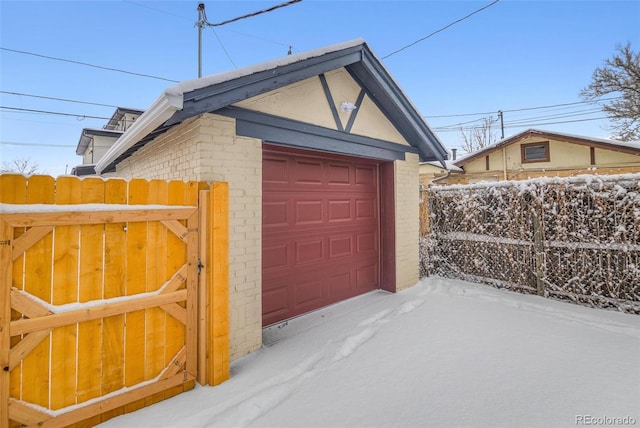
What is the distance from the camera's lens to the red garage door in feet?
13.6

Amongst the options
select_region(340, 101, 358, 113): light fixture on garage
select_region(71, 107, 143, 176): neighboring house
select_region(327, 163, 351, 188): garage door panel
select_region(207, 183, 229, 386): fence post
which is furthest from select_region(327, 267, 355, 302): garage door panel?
select_region(71, 107, 143, 176): neighboring house

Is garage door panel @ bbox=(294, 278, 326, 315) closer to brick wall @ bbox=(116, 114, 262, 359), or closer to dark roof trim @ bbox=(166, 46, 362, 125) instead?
brick wall @ bbox=(116, 114, 262, 359)

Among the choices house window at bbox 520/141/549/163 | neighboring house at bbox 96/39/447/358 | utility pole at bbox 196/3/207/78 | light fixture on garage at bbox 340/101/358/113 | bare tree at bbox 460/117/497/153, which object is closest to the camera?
neighboring house at bbox 96/39/447/358

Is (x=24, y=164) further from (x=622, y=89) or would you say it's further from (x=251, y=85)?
(x=622, y=89)

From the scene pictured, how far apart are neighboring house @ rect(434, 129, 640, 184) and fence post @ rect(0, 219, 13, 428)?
1303 centimetres

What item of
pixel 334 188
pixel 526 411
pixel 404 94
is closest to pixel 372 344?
pixel 526 411

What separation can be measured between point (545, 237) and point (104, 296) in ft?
19.9

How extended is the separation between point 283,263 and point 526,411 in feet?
9.76

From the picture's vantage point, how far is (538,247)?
5.12 meters

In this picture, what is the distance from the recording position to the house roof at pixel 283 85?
282 cm

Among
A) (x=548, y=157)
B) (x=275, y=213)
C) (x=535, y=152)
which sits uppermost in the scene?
(x=535, y=152)

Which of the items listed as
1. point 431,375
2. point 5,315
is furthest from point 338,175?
point 5,315

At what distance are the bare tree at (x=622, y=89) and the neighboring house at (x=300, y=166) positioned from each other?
15982 mm

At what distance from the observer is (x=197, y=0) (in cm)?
1167
